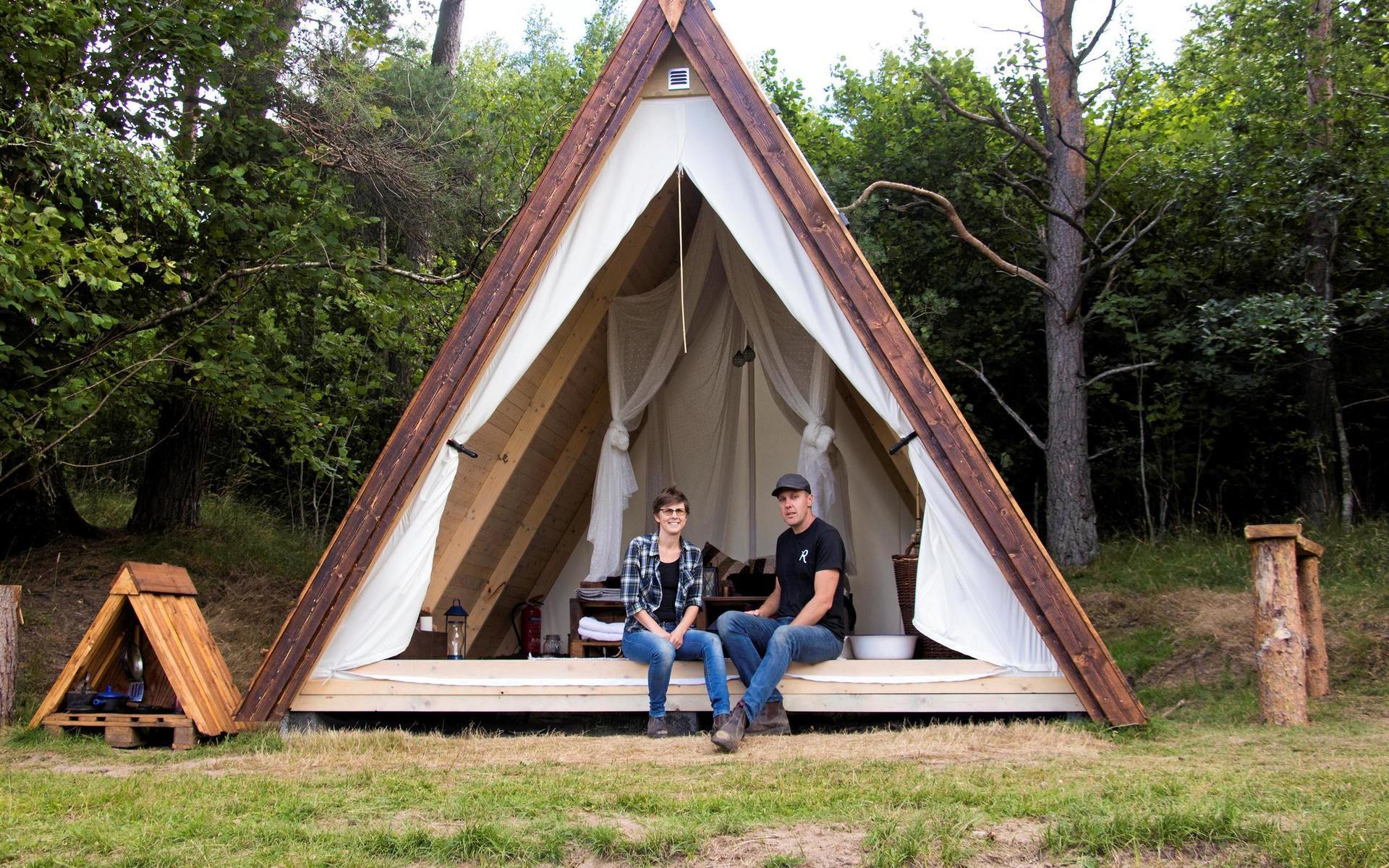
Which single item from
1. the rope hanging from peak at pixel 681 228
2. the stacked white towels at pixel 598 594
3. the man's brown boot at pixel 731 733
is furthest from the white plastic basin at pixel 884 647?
the rope hanging from peak at pixel 681 228

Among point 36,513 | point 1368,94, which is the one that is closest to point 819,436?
point 1368,94

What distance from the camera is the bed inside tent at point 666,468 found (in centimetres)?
481

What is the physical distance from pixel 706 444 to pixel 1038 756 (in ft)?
11.2

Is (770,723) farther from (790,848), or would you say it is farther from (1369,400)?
(1369,400)

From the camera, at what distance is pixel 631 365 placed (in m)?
6.42

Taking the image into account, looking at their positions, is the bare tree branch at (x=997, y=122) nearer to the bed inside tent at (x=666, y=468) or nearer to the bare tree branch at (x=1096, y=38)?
the bare tree branch at (x=1096, y=38)

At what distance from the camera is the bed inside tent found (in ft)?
15.8

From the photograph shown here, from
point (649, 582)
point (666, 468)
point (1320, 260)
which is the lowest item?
point (649, 582)

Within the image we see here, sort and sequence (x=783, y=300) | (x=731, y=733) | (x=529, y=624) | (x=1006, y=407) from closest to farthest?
(x=731, y=733) < (x=783, y=300) < (x=529, y=624) < (x=1006, y=407)

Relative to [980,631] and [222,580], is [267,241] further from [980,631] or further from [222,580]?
[980,631]

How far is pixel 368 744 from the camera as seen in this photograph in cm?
441

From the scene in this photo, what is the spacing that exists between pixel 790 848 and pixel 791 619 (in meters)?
2.26

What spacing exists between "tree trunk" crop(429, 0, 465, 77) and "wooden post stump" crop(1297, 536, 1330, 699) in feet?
35.1

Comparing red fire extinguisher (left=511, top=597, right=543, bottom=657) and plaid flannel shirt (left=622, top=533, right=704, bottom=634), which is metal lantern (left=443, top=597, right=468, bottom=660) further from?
plaid flannel shirt (left=622, top=533, right=704, bottom=634)
